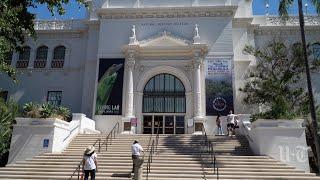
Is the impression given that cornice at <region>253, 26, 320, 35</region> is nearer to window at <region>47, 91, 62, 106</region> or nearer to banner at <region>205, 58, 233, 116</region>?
banner at <region>205, 58, 233, 116</region>

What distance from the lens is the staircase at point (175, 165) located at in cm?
1520

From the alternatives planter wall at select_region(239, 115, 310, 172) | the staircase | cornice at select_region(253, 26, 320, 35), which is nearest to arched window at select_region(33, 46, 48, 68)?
the staircase

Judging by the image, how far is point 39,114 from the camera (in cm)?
A: 2062

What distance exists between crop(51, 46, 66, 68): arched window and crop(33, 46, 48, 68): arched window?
32.4 inches

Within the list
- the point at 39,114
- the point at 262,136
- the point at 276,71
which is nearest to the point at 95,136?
the point at 39,114

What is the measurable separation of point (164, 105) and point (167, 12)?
26.8ft

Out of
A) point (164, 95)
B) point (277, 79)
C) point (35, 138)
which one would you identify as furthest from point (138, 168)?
point (164, 95)

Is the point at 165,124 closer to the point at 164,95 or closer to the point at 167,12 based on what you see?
the point at 164,95

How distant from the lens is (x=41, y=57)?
107 ft

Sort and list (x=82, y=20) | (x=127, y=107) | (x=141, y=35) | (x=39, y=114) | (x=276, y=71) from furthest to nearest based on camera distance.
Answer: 1. (x=82, y=20)
2. (x=141, y=35)
3. (x=127, y=107)
4. (x=276, y=71)
5. (x=39, y=114)

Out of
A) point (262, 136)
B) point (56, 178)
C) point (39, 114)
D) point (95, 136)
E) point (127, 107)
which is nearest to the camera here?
point (56, 178)

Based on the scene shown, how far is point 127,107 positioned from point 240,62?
407 inches

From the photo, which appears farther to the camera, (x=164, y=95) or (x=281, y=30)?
(x=281, y=30)

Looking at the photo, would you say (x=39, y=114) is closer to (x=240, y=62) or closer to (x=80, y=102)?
(x=80, y=102)
